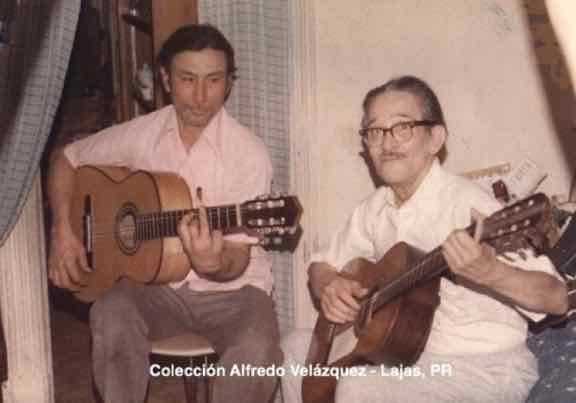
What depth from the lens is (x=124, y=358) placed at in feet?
8.30

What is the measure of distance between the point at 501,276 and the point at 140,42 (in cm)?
267

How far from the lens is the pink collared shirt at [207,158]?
2.68m

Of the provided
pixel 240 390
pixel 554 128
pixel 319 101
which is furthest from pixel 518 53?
pixel 240 390

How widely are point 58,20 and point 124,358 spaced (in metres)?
1.03

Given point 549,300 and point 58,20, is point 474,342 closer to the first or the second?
point 549,300

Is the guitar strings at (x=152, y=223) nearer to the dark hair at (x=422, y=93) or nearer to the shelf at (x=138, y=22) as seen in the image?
the dark hair at (x=422, y=93)

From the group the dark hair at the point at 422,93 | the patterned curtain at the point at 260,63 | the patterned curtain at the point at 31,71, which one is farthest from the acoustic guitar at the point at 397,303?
the patterned curtain at the point at 31,71

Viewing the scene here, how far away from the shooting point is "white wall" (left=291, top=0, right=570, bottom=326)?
9.29ft

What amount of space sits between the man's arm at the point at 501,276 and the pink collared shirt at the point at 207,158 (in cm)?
95

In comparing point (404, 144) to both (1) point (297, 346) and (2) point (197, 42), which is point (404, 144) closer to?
(1) point (297, 346)

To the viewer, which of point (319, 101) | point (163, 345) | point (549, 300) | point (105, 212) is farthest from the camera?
point (319, 101)

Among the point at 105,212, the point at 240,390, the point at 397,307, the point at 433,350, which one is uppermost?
the point at 105,212

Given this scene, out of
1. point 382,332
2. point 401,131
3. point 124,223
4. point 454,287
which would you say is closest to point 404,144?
point 401,131

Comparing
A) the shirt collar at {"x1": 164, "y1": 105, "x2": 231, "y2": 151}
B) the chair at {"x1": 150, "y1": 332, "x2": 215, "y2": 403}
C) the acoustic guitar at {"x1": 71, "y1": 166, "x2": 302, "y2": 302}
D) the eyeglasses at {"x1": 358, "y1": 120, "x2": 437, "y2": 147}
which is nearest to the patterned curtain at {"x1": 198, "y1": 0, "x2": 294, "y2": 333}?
the shirt collar at {"x1": 164, "y1": 105, "x2": 231, "y2": 151}
